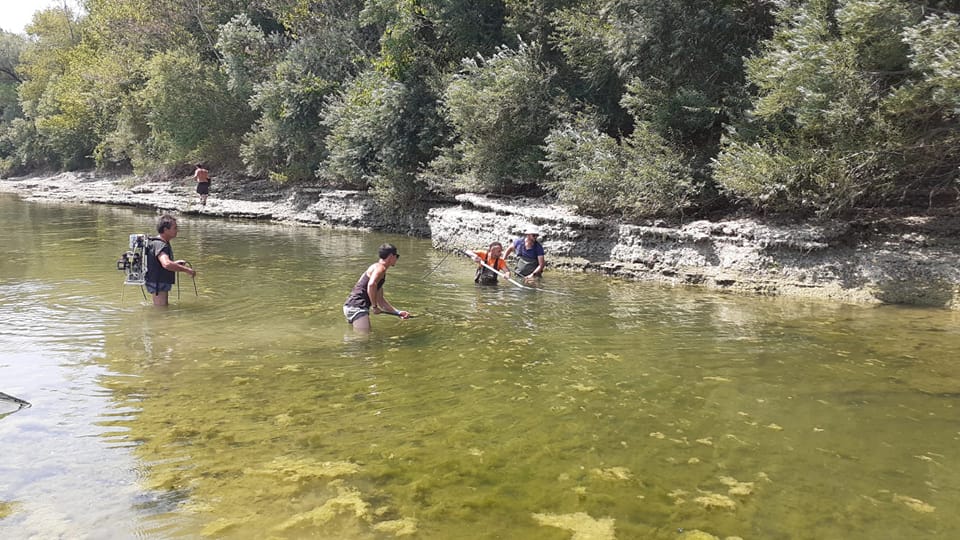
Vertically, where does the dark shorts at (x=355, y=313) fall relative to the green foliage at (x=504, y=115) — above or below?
below

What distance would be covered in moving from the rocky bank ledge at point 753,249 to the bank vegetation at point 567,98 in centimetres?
59

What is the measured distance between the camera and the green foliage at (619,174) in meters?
14.3

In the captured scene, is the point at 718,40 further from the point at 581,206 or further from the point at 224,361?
the point at 224,361

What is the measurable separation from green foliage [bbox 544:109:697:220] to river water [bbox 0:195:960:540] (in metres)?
3.87

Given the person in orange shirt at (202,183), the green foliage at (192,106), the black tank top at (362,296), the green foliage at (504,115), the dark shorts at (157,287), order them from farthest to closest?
1. the green foliage at (192,106)
2. the person in orange shirt at (202,183)
3. the green foliage at (504,115)
4. the dark shorts at (157,287)
5. the black tank top at (362,296)

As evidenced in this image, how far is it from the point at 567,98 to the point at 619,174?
440 cm

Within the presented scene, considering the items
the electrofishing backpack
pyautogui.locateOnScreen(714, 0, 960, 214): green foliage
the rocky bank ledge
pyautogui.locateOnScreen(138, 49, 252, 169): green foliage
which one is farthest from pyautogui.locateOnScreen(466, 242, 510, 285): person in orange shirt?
pyautogui.locateOnScreen(138, 49, 252, 169): green foliage

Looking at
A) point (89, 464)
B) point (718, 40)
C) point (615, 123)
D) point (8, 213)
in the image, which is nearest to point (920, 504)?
point (89, 464)

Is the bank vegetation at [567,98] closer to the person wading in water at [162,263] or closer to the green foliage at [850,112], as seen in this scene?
the green foliage at [850,112]

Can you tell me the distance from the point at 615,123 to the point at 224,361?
566 inches

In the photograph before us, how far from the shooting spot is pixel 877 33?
10602 mm

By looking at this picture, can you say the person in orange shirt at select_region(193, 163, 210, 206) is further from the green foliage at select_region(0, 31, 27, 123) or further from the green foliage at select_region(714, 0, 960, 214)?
the green foliage at select_region(0, 31, 27, 123)

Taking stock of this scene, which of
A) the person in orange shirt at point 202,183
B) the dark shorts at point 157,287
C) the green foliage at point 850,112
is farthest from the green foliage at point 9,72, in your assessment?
the green foliage at point 850,112

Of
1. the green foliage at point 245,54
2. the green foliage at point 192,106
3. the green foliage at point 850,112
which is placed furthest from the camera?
the green foliage at point 192,106
